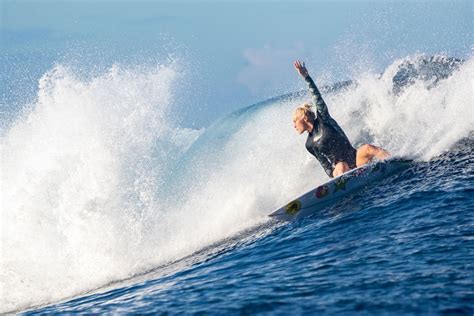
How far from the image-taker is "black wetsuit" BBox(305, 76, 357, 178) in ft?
44.5

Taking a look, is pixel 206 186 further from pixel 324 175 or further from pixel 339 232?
pixel 339 232

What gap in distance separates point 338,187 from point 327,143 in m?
1.13

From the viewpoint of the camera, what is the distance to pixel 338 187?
13062 mm

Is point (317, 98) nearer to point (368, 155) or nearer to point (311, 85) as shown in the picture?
point (311, 85)

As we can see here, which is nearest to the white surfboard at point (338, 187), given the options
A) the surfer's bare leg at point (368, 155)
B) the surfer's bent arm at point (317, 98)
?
the surfer's bare leg at point (368, 155)

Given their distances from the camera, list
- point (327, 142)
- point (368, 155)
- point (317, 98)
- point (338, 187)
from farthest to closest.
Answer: point (368, 155) → point (327, 142) → point (317, 98) → point (338, 187)

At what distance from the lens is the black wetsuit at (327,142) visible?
13.6 metres

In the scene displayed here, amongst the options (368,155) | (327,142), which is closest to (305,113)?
(327,142)

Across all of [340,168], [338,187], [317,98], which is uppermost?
[317,98]

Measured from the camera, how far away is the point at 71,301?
10.7 meters

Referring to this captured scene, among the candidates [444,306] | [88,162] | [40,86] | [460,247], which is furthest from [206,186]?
[444,306]

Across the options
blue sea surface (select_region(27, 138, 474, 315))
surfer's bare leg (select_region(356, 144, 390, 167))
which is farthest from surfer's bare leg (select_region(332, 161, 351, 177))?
blue sea surface (select_region(27, 138, 474, 315))

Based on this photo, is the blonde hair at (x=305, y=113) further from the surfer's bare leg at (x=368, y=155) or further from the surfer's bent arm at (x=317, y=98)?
the surfer's bare leg at (x=368, y=155)

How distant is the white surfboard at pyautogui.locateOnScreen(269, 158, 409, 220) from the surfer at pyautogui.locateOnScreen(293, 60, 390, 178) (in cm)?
29
